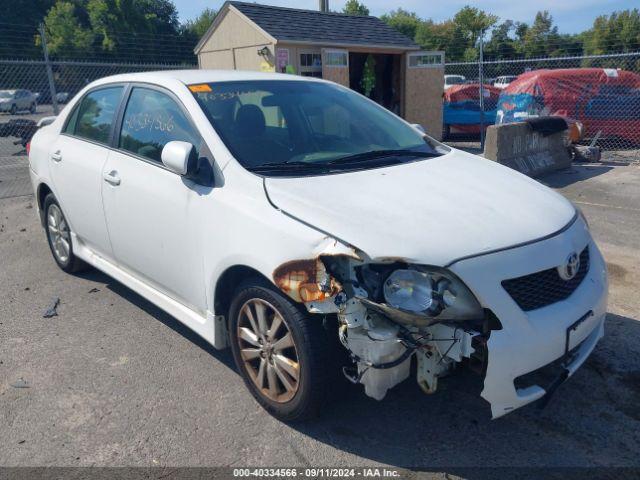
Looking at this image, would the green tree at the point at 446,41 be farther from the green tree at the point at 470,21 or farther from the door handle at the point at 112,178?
the door handle at the point at 112,178

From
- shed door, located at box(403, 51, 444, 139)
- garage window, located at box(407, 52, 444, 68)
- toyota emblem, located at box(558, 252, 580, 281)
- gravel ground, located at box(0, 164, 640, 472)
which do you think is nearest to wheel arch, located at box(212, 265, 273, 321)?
gravel ground, located at box(0, 164, 640, 472)

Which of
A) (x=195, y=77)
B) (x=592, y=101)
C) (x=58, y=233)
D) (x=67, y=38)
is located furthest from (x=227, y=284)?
(x=67, y=38)

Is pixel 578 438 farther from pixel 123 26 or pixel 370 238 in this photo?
pixel 123 26

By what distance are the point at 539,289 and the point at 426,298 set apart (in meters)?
0.57

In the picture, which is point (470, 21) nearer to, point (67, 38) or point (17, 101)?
point (67, 38)

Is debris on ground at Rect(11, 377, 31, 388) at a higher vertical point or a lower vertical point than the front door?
lower

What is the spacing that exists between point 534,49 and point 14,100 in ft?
124

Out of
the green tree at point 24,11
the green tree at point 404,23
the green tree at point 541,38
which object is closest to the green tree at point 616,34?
the green tree at point 541,38

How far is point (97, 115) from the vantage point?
14.1 ft

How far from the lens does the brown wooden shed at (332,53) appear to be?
1160cm

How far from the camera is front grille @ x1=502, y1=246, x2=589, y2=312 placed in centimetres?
239

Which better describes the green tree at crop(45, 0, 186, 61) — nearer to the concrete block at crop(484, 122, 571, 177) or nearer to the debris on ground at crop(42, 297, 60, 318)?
the concrete block at crop(484, 122, 571, 177)

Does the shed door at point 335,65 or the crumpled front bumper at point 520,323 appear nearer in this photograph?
the crumpled front bumper at point 520,323

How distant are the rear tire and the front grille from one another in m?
3.84
